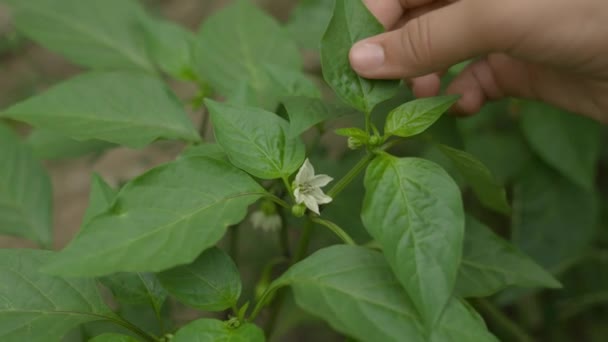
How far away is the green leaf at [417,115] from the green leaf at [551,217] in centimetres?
71

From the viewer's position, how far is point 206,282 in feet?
2.21

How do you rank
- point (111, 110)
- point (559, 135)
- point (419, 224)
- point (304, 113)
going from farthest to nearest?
point (559, 135) → point (111, 110) → point (304, 113) → point (419, 224)

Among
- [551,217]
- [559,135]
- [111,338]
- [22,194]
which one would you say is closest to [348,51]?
[111,338]

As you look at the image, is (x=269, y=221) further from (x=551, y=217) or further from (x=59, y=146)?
(x=551, y=217)

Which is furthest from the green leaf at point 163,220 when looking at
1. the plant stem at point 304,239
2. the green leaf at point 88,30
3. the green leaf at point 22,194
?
the green leaf at point 88,30

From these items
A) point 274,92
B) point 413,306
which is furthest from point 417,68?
point 413,306

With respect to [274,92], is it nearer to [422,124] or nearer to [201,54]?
[201,54]

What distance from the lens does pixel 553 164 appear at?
124 cm

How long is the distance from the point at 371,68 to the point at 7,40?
6.61 feet

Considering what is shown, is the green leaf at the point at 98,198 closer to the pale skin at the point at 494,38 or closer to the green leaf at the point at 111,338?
the green leaf at the point at 111,338

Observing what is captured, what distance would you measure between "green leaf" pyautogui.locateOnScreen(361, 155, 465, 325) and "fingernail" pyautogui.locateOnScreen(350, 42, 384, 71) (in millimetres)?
118

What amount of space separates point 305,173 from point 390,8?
0.39m

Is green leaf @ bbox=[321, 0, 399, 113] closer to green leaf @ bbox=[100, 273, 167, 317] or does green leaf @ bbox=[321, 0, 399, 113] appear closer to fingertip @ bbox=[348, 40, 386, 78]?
fingertip @ bbox=[348, 40, 386, 78]

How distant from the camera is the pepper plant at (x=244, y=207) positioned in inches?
23.3
